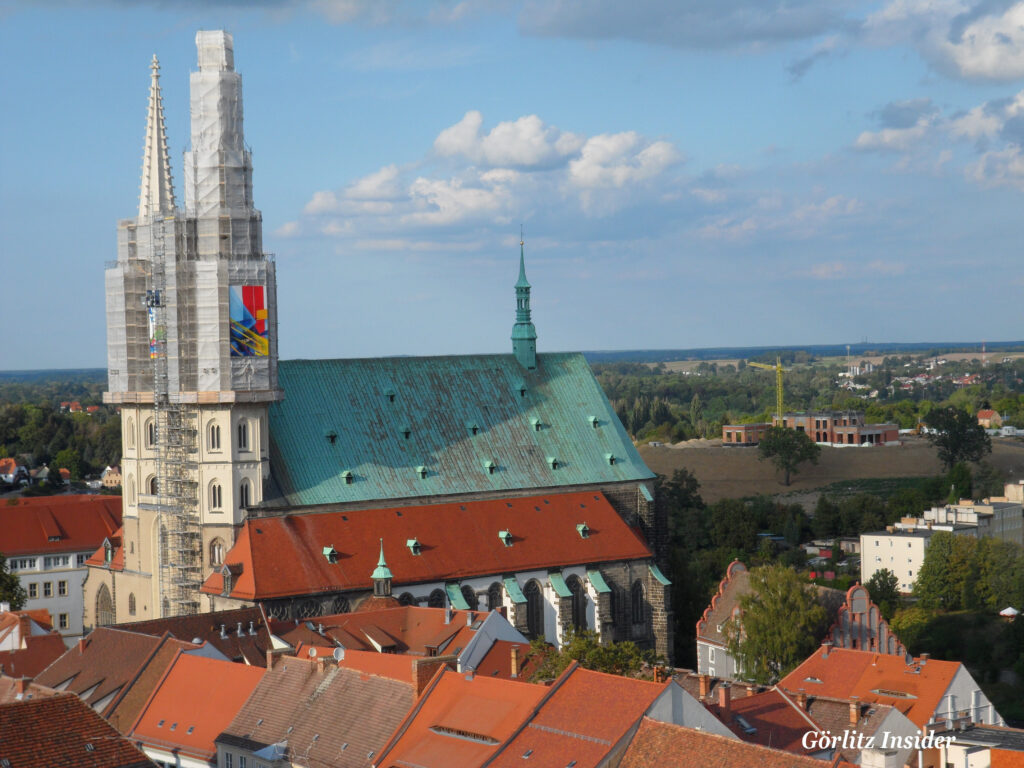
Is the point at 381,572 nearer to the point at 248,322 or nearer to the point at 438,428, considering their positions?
the point at 438,428

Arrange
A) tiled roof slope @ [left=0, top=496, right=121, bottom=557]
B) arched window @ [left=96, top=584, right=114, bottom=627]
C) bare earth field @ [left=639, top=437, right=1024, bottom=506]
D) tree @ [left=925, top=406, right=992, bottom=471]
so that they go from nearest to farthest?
arched window @ [left=96, top=584, right=114, bottom=627] → tiled roof slope @ [left=0, top=496, right=121, bottom=557] → tree @ [left=925, top=406, right=992, bottom=471] → bare earth field @ [left=639, top=437, right=1024, bottom=506]

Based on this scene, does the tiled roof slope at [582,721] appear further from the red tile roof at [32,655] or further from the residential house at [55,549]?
the residential house at [55,549]

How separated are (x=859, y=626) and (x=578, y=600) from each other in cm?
1450

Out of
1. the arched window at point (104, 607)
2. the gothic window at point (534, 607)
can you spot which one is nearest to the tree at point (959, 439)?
the gothic window at point (534, 607)

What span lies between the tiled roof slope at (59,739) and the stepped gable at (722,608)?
46.1m

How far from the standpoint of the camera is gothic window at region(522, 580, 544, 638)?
80.4 m

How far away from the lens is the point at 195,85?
257ft

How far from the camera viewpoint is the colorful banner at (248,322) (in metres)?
76.4

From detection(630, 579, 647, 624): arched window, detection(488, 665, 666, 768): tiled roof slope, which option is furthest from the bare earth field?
detection(488, 665, 666, 768): tiled roof slope

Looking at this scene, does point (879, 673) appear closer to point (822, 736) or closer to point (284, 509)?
point (822, 736)

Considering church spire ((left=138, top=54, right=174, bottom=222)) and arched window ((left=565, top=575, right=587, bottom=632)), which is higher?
church spire ((left=138, top=54, right=174, bottom=222))

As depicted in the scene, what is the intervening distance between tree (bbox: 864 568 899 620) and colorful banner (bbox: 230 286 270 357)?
4525 centimetres

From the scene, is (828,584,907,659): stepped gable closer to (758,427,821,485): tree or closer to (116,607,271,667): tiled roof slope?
(116,607,271,667): tiled roof slope

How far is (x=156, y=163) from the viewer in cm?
8369
